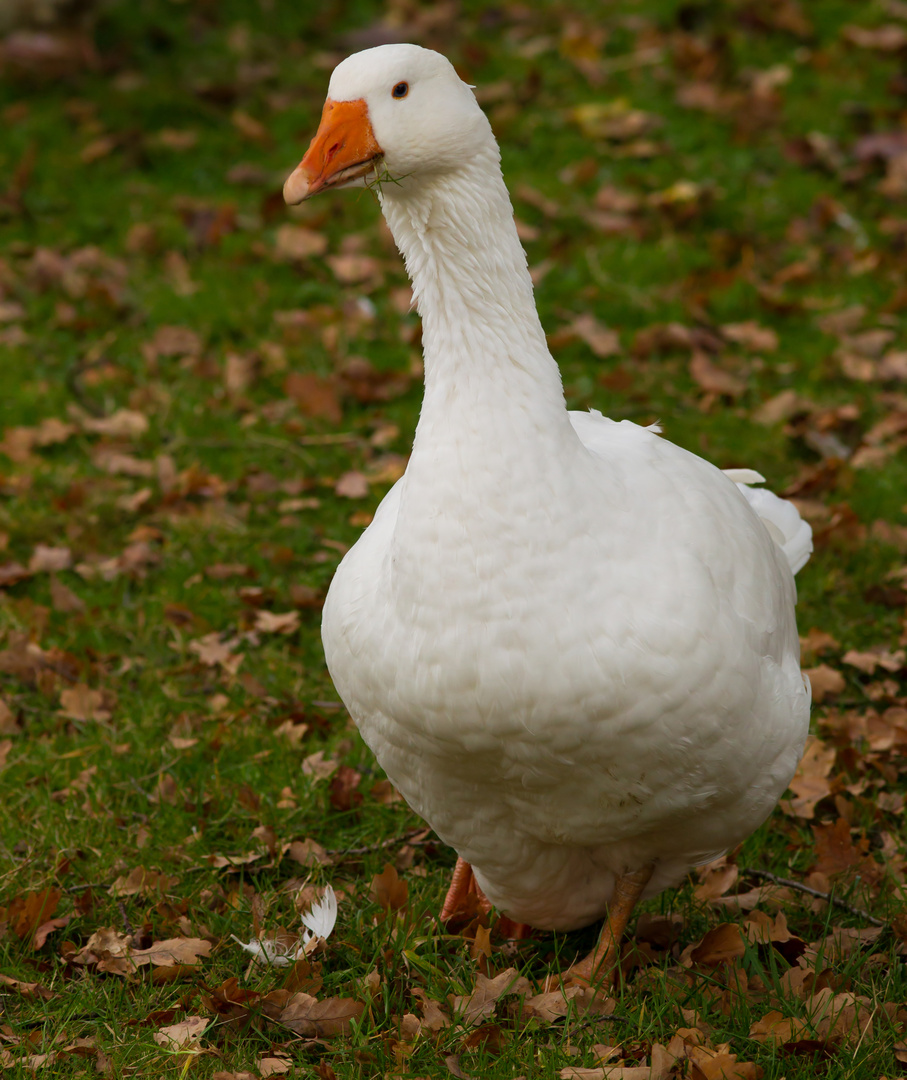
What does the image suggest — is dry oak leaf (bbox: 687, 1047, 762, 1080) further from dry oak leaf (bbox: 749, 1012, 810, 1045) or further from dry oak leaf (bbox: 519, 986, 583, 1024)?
dry oak leaf (bbox: 519, 986, 583, 1024)

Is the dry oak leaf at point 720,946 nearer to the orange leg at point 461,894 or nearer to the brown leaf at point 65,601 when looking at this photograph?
the orange leg at point 461,894

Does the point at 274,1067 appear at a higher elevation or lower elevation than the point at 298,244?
lower

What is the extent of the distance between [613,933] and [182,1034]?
45.4 inches

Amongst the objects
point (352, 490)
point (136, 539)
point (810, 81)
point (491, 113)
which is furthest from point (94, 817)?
point (810, 81)

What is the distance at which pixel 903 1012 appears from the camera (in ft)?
10.2

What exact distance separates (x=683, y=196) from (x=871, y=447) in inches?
101

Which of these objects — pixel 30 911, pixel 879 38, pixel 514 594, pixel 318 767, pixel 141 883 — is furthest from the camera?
pixel 879 38

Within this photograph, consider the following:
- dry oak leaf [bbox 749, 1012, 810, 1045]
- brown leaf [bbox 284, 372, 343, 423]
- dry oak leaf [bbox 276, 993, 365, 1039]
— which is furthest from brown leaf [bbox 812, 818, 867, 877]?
brown leaf [bbox 284, 372, 343, 423]

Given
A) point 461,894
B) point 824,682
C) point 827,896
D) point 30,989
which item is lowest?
point 824,682

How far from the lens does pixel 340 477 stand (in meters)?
5.90

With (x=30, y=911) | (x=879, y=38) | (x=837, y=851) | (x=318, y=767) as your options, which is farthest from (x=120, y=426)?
(x=879, y=38)

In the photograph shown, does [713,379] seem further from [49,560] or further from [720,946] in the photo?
[720,946]

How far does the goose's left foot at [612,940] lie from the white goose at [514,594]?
0.19 m

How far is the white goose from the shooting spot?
2.73m
